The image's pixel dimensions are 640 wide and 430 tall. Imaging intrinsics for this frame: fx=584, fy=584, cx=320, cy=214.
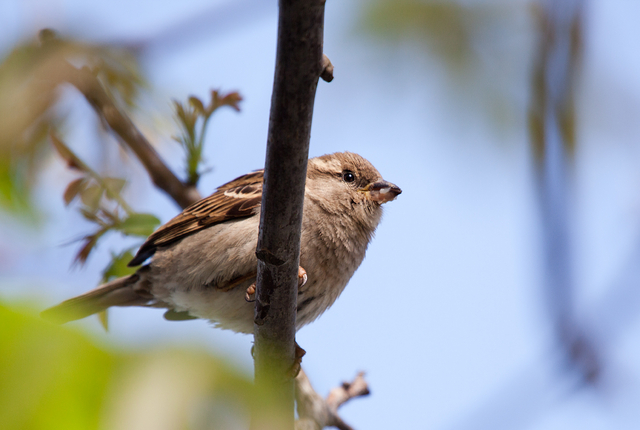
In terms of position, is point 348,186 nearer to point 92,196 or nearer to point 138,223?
point 138,223

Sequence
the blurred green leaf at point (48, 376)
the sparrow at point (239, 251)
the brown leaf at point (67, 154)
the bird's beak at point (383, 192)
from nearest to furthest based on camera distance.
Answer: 1. the blurred green leaf at point (48, 376)
2. the brown leaf at point (67, 154)
3. the sparrow at point (239, 251)
4. the bird's beak at point (383, 192)

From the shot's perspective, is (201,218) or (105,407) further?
(201,218)

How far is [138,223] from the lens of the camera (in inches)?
168

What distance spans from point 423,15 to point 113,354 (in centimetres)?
→ 279

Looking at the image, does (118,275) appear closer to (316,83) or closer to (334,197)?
(334,197)

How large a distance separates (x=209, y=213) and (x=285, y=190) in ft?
7.95

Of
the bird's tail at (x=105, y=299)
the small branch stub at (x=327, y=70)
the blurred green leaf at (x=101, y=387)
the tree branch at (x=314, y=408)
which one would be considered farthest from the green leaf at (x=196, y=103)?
the blurred green leaf at (x=101, y=387)

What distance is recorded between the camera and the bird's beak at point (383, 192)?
483 centimetres

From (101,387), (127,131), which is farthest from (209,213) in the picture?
(101,387)

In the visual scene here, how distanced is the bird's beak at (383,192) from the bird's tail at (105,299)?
2168 mm

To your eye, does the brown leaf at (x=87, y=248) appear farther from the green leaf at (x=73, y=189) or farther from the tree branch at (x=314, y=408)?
the tree branch at (x=314, y=408)

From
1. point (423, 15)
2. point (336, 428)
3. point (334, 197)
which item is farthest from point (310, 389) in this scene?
point (423, 15)

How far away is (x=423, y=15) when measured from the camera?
3.51m

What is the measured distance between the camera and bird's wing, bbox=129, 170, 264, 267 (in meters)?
4.69
